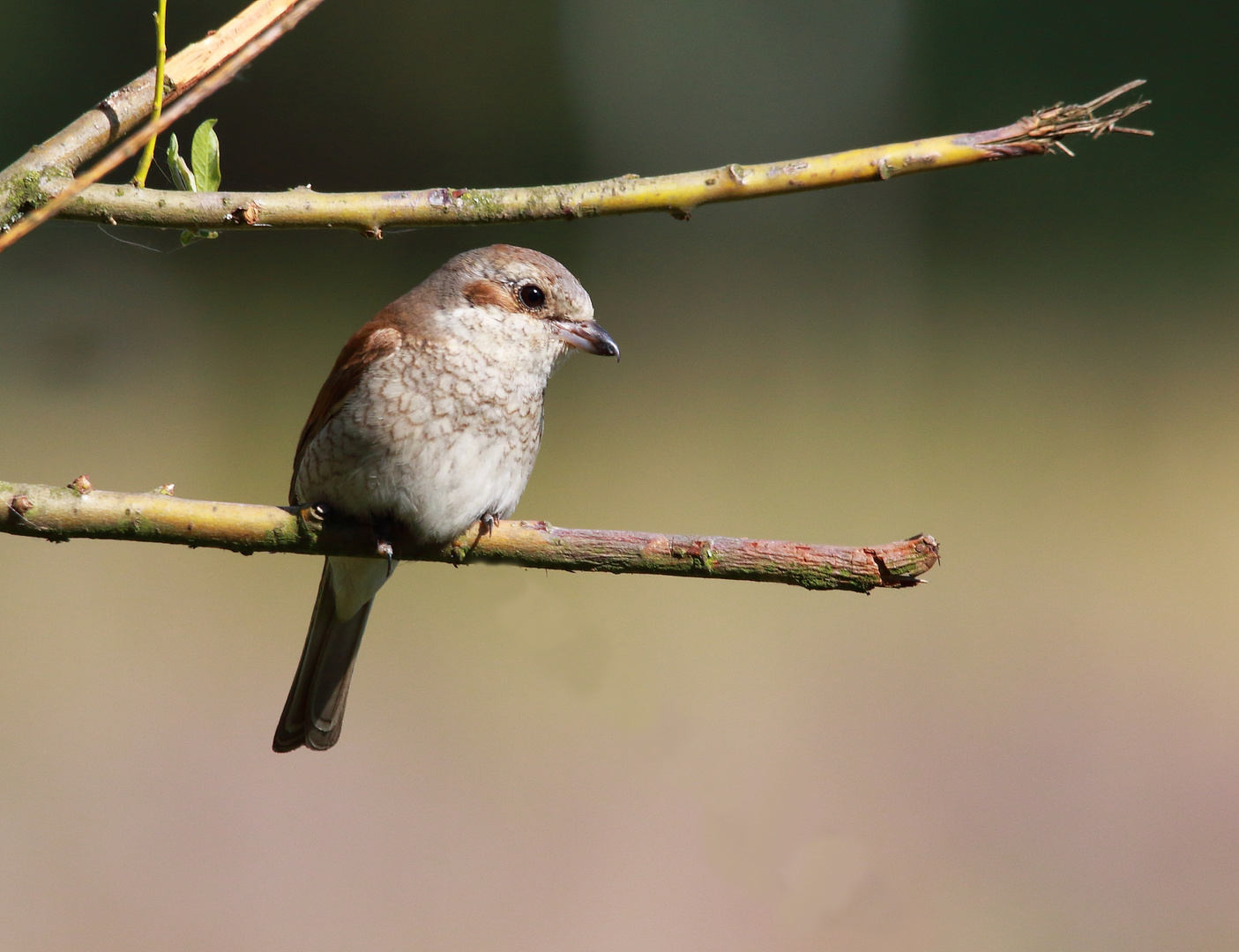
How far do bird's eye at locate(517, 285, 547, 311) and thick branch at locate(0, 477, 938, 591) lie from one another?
803 mm

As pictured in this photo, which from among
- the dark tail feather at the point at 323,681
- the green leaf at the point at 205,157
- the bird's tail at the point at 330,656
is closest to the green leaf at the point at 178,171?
the green leaf at the point at 205,157

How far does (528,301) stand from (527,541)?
0.84 metres

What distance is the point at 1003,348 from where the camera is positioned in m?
6.42

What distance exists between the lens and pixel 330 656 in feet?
8.70

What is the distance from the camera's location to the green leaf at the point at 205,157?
1361mm

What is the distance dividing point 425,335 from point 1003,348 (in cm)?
497

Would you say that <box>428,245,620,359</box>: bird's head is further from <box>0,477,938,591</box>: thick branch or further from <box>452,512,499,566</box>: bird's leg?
<box>0,477,938,591</box>: thick branch

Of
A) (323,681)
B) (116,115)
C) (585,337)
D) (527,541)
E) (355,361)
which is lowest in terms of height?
(323,681)

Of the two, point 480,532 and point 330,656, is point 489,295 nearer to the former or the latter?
point 480,532

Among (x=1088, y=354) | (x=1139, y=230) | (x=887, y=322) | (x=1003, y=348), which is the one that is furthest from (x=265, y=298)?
(x=1139, y=230)

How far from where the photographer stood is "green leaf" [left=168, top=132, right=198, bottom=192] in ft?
4.43

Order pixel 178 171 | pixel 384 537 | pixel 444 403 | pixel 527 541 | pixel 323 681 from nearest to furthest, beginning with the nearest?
1. pixel 178 171
2. pixel 527 541
3. pixel 384 537
4. pixel 444 403
5. pixel 323 681

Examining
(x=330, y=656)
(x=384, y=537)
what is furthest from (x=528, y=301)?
(x=330, y=656)

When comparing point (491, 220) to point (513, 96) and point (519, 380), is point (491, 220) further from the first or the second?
point (513, 96)
